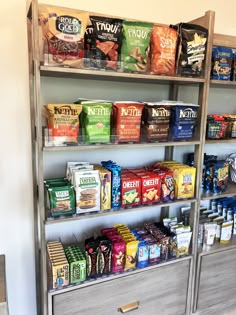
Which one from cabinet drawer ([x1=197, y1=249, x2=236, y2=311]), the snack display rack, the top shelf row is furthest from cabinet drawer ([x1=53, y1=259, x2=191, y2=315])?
the top shelf row

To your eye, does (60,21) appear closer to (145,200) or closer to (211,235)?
(145,200)

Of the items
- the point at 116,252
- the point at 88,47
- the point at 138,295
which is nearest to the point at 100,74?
the point at 88,47

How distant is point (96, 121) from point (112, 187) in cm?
38

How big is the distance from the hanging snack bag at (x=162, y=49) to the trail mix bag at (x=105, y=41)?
0.20 m

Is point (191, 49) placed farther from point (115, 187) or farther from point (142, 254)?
point (142, 254)

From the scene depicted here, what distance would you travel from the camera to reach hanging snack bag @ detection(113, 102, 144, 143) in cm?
143

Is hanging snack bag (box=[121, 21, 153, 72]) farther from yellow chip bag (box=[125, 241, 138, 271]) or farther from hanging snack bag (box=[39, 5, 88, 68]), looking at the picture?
yellow chip bag (box=[125, 241, 138, 271])

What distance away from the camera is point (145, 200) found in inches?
63.2

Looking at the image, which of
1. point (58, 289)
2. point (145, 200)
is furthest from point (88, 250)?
point (145, 200)

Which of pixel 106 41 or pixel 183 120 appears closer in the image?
pixel 106 41

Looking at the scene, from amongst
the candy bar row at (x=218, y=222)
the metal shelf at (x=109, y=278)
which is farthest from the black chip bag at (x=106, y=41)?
the candy bar row at (x=218, y=222)

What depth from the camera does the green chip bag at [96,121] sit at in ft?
4.47

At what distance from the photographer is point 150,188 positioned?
5.26 feet

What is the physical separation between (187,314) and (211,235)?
54 centimetres
